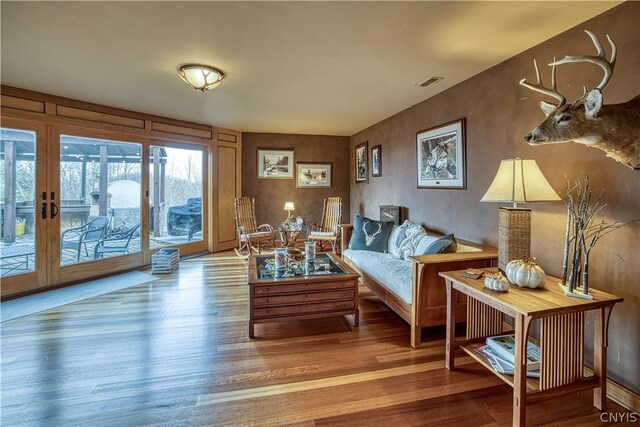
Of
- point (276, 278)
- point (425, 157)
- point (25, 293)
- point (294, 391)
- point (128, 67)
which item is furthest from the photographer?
point (425, 157)

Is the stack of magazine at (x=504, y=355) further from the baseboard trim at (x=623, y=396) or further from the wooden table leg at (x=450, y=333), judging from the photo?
the baseboard trim at (x=623, y=396)

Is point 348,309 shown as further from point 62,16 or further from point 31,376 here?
point 62,16

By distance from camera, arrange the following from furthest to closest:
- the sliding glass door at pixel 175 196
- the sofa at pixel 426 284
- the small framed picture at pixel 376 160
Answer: the small framed picture at pixel 376 160 < the sliding glass door at pixel 175 196 < the sofa at pixel 426 284

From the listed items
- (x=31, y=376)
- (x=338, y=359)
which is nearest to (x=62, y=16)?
(x=31, y=376)

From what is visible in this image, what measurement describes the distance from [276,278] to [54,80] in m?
3.17

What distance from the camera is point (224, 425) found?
5.26ft

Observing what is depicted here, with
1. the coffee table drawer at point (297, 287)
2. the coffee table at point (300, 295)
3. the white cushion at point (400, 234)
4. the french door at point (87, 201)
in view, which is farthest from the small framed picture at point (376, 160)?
the french door at point (87, 201)

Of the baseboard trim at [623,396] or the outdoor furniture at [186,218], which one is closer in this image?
the baseboard trim at [623,396]

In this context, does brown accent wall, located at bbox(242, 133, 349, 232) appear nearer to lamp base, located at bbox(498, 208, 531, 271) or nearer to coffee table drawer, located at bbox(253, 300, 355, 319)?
coffee table drawer, located at bbox(253, 300, 355, 319)

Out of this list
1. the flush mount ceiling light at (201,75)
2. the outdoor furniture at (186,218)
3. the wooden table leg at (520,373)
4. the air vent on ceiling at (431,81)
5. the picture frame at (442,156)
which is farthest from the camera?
the outdoor furniture at (186,218)

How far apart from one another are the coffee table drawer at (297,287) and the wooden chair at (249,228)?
9.18 feet

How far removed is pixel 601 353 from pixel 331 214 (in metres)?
4.72

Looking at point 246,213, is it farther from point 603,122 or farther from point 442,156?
point 603,122

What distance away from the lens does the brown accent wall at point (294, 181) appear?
6309mm
